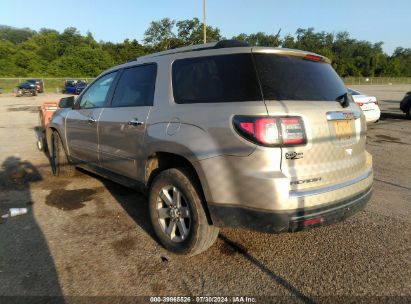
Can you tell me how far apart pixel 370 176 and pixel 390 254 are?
749 millimetres

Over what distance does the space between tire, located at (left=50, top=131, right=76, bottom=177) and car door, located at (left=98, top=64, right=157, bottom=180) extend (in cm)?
165

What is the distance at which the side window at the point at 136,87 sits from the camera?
3811 millimetres

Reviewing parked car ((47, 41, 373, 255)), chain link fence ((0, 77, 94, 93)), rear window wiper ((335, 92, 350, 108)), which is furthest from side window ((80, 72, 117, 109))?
chain link fence ((0, 77, 94, 93))

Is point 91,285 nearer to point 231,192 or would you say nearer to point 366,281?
point 231,192

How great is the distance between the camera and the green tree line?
60.8 metres

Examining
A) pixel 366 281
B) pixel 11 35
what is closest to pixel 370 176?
pixel 366 281

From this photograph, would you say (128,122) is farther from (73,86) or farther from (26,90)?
(73,86)

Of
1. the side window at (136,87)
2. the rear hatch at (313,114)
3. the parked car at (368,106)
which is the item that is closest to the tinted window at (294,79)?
the rear hatch at (313,114)

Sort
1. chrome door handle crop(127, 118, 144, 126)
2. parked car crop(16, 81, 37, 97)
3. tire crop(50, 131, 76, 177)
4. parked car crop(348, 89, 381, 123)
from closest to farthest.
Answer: chrome door handle crop(127, 118, 144, 126) → tire crop(50, 131, 76, 177) → parked car crop(348, 89, 381, 123) → parked car crop(16, 81, 37, 97)

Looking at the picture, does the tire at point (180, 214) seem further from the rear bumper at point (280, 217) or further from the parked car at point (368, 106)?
the parked car at point (368, 106)

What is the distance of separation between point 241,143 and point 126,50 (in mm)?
78503

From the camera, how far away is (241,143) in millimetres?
2725

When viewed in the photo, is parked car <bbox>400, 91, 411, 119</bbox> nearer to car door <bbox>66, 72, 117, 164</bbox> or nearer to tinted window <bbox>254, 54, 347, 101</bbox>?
tinted window <bbox>254, 54, 347, 101</bbox>

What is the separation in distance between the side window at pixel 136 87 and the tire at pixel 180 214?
89cm
